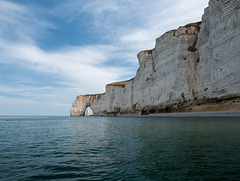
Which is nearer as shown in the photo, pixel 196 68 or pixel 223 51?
pixel 223 51

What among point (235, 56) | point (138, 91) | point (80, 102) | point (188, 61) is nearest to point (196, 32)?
point (188, 61)

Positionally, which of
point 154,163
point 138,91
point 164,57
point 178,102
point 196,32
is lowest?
point 154,163

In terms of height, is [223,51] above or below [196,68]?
above

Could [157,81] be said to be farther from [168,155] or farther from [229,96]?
[168,155]

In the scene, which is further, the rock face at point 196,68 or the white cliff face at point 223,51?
the rock face at point 196,68

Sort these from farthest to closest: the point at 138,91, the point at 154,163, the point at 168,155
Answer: the point at 138,91, the point at 168,155, the point at 154,163

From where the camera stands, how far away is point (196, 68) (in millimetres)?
42312

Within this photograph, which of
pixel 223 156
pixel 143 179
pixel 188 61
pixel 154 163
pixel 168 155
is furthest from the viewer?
pixel 188 61

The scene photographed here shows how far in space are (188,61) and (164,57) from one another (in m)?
8.62

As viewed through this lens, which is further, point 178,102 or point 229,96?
point 178,102

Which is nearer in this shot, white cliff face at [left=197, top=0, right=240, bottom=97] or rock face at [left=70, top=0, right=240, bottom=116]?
white cliff face at [left=197, top=0, right=240, bottom=97]

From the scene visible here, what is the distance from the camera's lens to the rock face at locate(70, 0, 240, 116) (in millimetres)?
29156

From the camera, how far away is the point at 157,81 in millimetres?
54094

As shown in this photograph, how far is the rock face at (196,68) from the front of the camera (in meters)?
29.2
